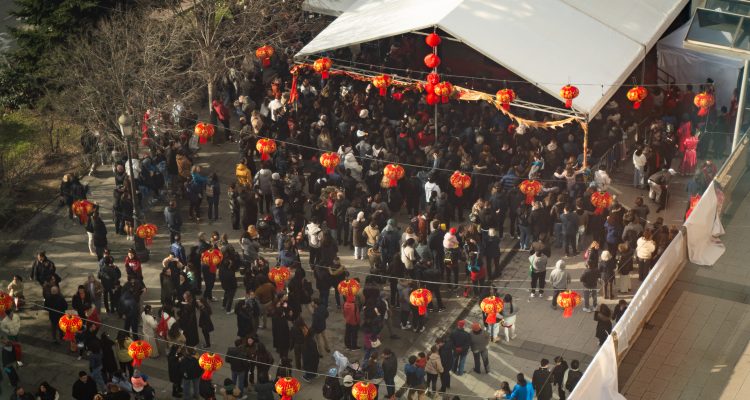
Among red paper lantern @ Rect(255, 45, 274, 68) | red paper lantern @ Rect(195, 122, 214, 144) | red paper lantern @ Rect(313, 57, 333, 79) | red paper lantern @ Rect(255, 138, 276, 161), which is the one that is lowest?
red paper lantern @ Rect(255, 138, 276, 161)

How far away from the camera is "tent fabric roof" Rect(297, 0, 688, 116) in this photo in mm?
23406

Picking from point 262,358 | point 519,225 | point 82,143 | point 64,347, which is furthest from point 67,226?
point 519,225

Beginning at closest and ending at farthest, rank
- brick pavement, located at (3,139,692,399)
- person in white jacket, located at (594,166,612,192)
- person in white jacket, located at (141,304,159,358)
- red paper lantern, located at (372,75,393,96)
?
person in white jacket, located at (141,304,159,358) < brick pavement, located at (3,139,692,399) < person in white jacket, located at (594,166,612,192) < red paper lantern, located at (372,75,393,96)

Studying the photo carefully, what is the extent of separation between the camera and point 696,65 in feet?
85.0

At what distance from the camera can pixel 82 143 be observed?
24.6 m

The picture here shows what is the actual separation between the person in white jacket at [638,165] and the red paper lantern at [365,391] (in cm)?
907

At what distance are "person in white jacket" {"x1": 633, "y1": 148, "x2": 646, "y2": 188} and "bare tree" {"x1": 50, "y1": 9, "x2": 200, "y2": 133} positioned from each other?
924cm

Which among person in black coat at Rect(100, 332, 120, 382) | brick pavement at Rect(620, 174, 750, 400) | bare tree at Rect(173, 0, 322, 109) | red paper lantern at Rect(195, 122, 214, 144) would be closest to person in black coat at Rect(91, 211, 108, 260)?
red paper lantern at Rect(195, 122, 214, 144)

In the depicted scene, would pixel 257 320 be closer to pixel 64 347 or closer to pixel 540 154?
pixel 64 347

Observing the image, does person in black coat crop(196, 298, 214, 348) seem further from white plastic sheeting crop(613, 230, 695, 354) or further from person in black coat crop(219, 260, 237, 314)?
white plastic sheeting crop(613, 230, 695, 354)

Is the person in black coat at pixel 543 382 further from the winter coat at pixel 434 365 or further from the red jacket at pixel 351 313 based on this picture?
the red jacket at pixel 351 313

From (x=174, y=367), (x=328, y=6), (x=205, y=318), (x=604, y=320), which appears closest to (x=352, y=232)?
(x=205, y=318)

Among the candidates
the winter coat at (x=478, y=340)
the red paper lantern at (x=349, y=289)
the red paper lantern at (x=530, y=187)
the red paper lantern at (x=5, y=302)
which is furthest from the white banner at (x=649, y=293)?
the red paper lantern at (x=5, y=302)

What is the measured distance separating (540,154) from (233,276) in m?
7.01
